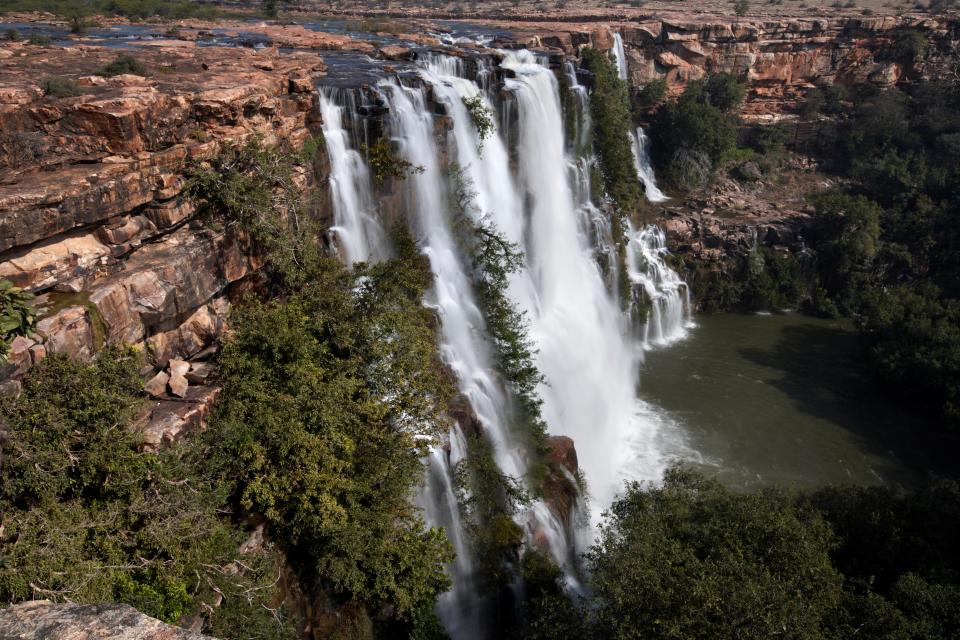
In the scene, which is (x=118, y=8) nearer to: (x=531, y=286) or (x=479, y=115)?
(x=479, y=115)

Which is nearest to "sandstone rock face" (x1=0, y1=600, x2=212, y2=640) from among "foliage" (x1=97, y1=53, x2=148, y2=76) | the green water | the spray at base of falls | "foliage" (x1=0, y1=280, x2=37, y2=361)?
"foliage" (x1=0, y1=280, x2=37, y2=361)

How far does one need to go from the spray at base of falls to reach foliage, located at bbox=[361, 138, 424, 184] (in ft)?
1.07

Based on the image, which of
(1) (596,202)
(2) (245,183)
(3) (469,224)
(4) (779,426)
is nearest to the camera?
(2) (245,183)

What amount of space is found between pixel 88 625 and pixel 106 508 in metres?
4.56

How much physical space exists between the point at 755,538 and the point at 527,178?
17.1 meters

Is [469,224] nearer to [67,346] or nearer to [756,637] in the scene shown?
[67,346]

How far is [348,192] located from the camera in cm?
1833

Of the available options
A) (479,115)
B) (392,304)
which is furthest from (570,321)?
(392,304)

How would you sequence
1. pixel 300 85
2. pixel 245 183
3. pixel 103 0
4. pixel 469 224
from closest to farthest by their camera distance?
1. pixel 245 183
2. pixel 300 85
3. pixel 469 224
4. pixel 103 0

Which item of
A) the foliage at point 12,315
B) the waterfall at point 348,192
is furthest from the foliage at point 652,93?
the foliage at point 12,315

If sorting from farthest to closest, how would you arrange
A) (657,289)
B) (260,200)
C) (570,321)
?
(657,289) < (570,321) < (260,200)

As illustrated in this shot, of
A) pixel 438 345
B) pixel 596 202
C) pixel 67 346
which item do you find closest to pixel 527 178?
pixel 596 202

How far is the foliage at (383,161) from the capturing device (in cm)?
1902

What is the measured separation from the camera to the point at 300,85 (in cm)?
1761
